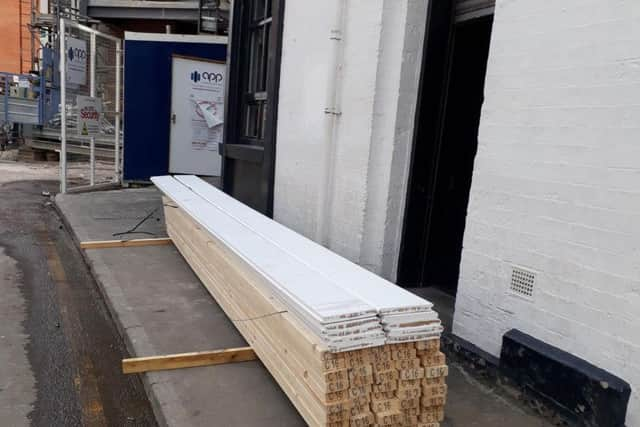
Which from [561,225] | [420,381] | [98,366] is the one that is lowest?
[98,366]

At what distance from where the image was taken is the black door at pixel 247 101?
7.34m

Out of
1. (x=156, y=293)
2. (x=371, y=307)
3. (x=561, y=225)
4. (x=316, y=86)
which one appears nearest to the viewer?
(x=371, y=307)

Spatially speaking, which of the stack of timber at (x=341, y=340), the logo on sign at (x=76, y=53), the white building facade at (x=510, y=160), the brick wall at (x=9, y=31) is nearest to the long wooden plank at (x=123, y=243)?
Answer: the white building facade at (x=510, y=160)

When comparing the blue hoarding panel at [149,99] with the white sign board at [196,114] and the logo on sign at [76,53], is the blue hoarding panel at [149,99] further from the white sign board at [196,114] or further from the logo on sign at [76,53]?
the logo on sign at [76,53]

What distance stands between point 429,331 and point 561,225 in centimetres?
105

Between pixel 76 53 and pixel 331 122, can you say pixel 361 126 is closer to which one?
pixel 331 122

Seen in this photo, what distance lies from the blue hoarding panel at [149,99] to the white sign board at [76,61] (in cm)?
79

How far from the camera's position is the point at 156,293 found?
4902 millimetres

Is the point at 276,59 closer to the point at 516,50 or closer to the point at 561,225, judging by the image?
the point at 516,50

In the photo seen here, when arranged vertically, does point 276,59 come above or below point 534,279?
above

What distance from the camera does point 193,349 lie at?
12.3 feet

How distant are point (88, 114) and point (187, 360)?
7763 mm

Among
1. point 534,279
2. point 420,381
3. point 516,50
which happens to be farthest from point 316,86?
point 420,381

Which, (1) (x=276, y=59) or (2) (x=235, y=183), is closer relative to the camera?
(1) (x=276, y=59)
